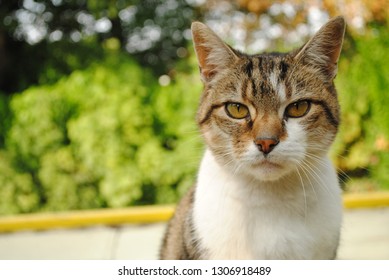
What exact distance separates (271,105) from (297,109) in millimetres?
69

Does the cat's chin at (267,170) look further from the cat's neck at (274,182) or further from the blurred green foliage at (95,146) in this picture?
the blurred green foliage at (95,146)

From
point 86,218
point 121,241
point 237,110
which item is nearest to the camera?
point 237,110

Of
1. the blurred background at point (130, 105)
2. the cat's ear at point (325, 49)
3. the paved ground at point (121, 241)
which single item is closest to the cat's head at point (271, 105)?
the cat's ear at point (325, 49)

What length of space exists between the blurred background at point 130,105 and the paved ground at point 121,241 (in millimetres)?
188

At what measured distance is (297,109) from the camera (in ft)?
3.54

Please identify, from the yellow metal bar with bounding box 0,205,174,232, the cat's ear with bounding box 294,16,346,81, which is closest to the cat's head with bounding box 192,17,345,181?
the cat's ear with bounding box 294,16,346,81

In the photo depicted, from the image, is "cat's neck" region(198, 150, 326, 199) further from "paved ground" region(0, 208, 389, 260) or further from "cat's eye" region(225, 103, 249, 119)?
"paved ground" region(0, 208, 389, 260)

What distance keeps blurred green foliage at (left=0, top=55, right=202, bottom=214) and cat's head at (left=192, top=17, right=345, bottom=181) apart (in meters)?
1.07

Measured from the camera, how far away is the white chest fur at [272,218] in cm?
109

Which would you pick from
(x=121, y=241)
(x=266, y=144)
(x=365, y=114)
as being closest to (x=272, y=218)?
(x=266, y=144)

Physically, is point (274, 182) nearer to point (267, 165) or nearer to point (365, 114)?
point (267, 165)

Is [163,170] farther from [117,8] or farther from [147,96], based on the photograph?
[117,8]

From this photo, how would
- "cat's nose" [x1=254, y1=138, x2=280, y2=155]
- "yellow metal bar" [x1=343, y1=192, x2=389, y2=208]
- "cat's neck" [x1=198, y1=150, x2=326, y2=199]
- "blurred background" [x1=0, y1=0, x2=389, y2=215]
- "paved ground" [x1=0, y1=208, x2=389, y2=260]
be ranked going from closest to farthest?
"cat's nose" [x1=254, y1=138, x2=280, y2=155], "cat's neck" [x1=198, y1=150, x2=326, y2=199], "paved ground" [x1=0, y1=208, x2=389, y2=260], "yellow metal bar" [x1=343, y1=192, x2=389, y2=208], "blurred background" [x1=0, y1=0, x2=389, y2=215]

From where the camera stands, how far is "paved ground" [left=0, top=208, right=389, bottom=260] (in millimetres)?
1790
